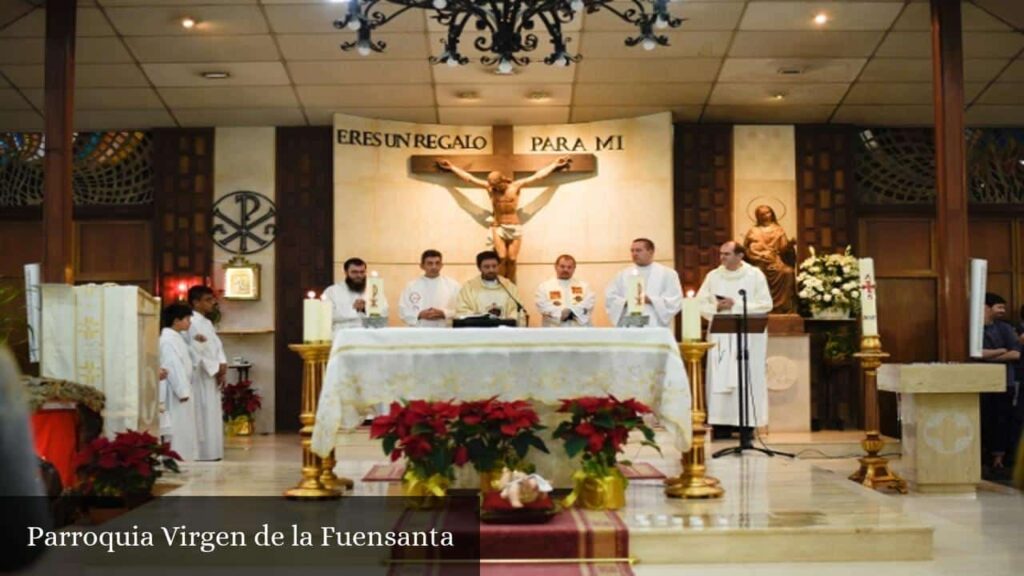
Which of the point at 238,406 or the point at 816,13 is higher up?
the point at 816,13

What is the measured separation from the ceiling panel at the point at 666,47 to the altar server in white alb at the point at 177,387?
13.3 ft

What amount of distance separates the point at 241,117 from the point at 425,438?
22.1ft

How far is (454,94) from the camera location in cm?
1074

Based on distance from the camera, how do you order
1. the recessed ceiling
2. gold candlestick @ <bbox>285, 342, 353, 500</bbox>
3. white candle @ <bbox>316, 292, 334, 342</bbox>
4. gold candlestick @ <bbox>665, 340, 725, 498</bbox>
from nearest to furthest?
gold candlestick @ <bbox>665, 340, 725, 498</bbox> → gold candlestick @ <bbox>285, 342, 353, 500</bbox> → white candle @ <bbox>316, 292, 334, 342</bbox> → the recessed ceiling

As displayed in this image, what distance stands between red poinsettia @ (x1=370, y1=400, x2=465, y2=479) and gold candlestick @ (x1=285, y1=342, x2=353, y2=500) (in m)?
0.81

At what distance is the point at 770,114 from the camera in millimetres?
11375

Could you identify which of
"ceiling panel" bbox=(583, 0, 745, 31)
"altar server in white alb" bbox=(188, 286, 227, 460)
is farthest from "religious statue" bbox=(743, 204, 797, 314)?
"altar server in white alb" bbox=(188, 286, 227, 460)

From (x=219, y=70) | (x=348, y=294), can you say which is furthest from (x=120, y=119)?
(x=348, y=294)

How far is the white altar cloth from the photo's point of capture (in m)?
6.01

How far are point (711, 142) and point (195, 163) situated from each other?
530cm

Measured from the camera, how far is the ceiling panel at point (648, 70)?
1006cm

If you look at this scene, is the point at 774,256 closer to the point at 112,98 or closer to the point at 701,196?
the point at 701,196

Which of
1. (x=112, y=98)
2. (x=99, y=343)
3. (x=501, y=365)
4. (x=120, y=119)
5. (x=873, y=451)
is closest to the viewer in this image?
(x=501, y=365)

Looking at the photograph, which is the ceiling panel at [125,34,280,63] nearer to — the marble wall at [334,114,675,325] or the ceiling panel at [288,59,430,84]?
the ceiling panel at [288,59,430,84]
